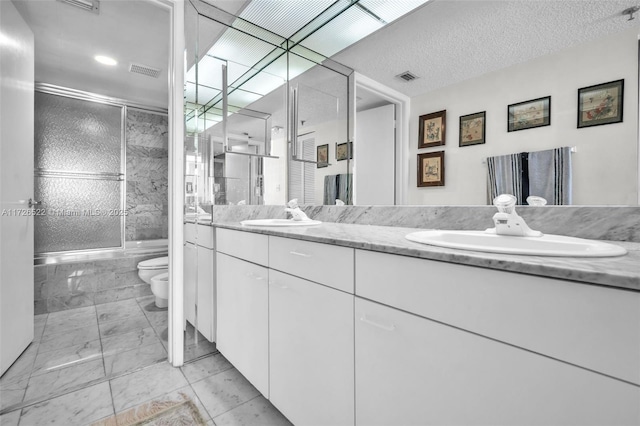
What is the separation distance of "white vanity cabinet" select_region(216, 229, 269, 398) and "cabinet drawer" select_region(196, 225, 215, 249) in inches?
3.1

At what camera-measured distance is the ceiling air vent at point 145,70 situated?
7.89ft

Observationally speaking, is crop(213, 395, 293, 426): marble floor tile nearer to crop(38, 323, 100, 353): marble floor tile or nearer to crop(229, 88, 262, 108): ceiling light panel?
crop(38, 323, 100, 353): marble floor tile

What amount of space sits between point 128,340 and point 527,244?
253 centimetres

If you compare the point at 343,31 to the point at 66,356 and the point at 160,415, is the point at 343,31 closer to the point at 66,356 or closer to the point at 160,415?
the point at 160,415

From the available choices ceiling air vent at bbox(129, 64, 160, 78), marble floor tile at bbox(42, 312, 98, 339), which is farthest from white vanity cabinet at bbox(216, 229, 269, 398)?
ceiling air vent at bbox(129, 64, 160, 78)

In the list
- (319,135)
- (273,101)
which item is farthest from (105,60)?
(319,135)

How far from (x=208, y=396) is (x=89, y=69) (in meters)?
2.64

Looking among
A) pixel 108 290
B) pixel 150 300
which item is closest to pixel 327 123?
pixel 150 300

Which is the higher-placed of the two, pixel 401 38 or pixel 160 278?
pixel 401 38

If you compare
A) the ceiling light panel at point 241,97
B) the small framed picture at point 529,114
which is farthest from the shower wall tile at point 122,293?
the small framed picture at point 529,114

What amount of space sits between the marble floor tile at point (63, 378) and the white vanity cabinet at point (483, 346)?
1688 mm

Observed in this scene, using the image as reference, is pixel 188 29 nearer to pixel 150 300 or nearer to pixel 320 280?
pixel 320 280

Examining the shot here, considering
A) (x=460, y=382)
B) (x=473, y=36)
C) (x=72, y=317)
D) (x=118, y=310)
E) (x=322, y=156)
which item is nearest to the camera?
(x=460, y=382)

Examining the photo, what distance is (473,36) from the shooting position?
3.90 feet
